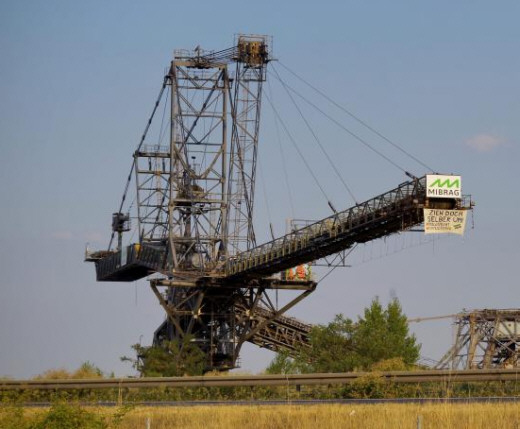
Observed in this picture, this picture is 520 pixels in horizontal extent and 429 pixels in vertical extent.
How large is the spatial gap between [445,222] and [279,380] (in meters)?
21.4

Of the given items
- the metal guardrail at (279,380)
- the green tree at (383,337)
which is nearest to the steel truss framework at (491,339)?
the green tree at (383,337)

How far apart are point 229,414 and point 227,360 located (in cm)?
5446

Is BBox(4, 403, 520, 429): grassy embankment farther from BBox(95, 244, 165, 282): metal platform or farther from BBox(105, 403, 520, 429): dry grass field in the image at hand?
BBox(95, 244, 165, 282): metal platform

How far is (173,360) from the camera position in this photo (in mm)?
86250

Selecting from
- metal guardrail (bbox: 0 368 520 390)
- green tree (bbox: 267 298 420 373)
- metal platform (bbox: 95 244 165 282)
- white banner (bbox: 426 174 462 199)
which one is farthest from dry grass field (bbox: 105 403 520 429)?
metal platform (bbox: 95 244 165 282)

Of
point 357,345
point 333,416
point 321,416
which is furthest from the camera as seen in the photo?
point 357,345

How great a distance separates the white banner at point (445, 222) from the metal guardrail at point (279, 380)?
1988cm

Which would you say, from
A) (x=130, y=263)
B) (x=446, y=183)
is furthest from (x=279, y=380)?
(x=130, y=263)

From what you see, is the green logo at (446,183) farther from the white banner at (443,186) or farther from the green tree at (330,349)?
the green tree at (330,349)

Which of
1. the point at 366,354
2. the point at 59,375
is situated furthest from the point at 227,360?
the point at 59,375

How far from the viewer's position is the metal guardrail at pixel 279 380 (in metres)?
45.0

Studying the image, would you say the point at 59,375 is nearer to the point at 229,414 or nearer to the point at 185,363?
the point at 185,363

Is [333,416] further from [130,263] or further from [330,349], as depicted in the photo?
[130,263]

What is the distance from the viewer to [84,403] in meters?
46.1
